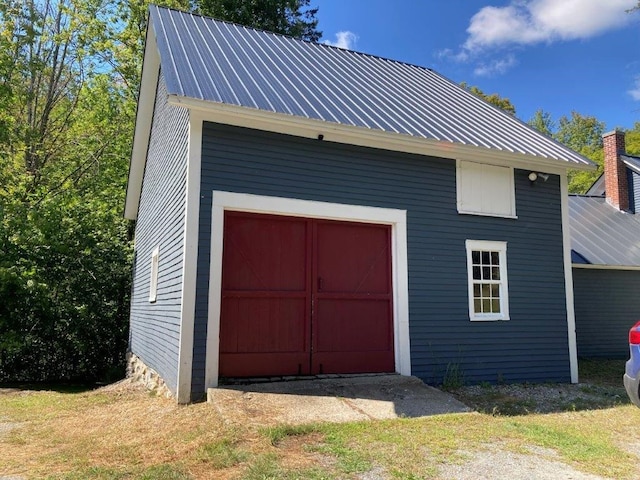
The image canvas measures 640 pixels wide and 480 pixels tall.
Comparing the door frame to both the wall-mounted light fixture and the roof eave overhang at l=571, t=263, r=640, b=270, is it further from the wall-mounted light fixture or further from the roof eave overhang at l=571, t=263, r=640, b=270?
the roof eave overhang at l=571, t=263, r=640, b=270

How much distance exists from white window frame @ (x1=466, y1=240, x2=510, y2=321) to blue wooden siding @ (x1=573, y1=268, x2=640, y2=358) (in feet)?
19.1

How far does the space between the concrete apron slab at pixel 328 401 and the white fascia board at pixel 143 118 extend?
684cm

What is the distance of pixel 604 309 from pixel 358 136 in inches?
387

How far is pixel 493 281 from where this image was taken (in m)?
8.52

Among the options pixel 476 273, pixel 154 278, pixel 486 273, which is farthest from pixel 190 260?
pixel 486 273

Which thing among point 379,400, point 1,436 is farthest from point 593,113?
point 1,436

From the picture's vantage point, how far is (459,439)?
4.93m

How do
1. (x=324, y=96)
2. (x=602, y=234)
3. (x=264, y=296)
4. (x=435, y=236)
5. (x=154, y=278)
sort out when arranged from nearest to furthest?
1. (x=264, y=296)
2. (x=435, y=236)
3. (x=324, y=96)
4. (x=154, y=278)
5. (x=602, y=234)

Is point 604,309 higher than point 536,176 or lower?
lower

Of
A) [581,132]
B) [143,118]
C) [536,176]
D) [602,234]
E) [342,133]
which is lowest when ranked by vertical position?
[602,234]

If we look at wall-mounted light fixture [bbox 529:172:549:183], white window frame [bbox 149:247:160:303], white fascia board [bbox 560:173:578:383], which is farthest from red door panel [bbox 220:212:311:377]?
white fascia board [bbox 560:173:578:383]

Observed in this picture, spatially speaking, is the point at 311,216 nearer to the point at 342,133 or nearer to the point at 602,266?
the point at 342,133

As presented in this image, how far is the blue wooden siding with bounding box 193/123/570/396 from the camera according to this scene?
22.7 feet

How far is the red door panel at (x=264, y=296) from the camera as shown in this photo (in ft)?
22.6
